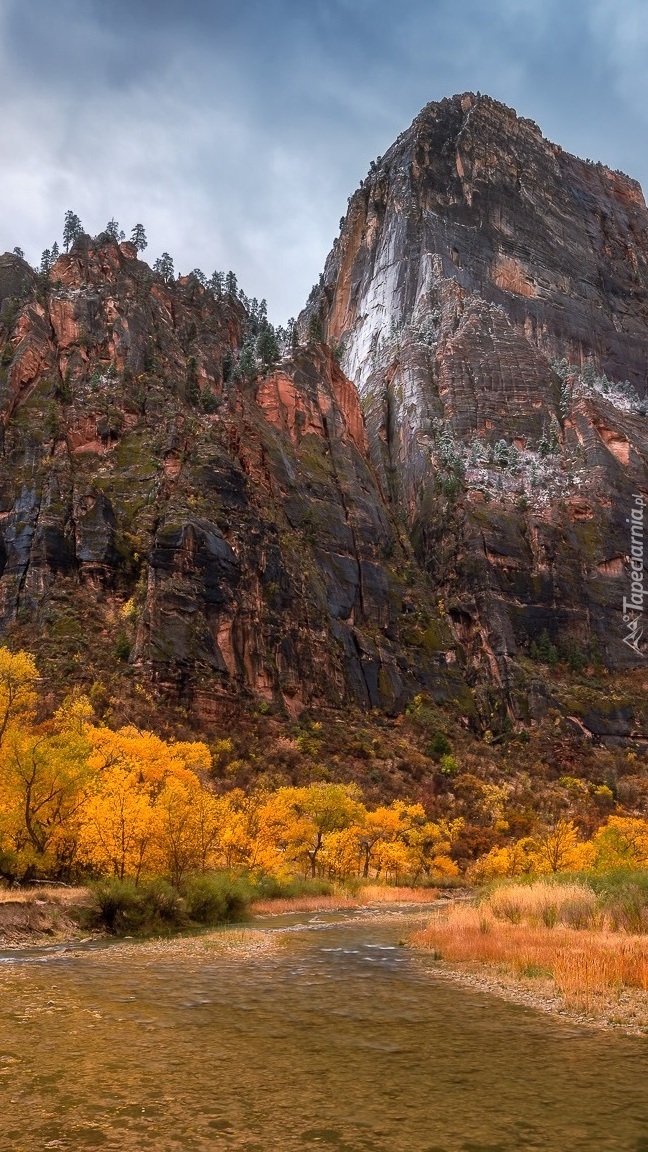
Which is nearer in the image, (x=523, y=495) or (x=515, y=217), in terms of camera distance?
(x=523, y=495)

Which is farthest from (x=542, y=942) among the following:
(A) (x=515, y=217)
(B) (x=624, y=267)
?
(B) (x=624, y=267)

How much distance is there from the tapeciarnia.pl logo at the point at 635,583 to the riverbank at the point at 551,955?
9527 centimetres

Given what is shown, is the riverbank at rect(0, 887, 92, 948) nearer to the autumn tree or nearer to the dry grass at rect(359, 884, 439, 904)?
the autumn tree

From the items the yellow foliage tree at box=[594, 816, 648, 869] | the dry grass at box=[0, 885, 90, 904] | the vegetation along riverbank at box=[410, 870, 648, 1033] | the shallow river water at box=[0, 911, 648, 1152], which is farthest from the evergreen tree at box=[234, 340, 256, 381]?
the shallow river water at box=[0, 911, 648, 1152]

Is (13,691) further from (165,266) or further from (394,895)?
(165,266)

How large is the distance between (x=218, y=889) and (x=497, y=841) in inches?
1601

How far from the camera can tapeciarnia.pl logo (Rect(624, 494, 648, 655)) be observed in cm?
11412

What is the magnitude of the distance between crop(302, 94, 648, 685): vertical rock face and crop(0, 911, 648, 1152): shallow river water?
90.9 metres

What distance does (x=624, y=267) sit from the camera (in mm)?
189250

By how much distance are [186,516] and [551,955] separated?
217ft

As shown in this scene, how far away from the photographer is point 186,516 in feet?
256

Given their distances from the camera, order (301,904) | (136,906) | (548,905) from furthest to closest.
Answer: (301,904) < (136,906) < (548,905)

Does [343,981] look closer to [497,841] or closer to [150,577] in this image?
[497,841]

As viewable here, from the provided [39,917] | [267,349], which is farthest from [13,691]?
[267,349]
